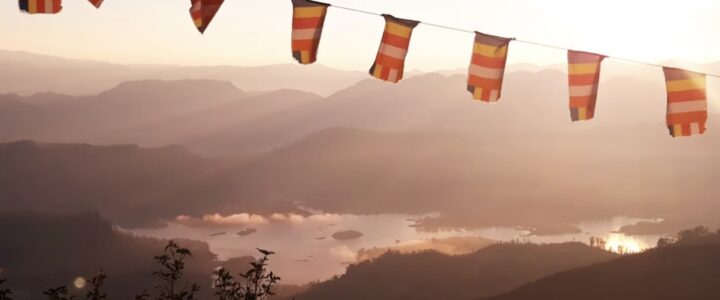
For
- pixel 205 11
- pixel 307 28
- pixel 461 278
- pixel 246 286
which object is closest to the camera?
pixel 246 286

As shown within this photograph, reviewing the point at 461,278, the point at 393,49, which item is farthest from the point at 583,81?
the point at 461,278

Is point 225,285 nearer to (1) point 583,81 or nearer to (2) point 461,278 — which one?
(1) point 583,81

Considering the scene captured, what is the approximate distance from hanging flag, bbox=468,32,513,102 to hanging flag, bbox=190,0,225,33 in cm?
481

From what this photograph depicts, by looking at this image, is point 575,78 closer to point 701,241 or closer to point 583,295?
point 583,295

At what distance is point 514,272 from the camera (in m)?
186

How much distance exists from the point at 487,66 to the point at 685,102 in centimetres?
381

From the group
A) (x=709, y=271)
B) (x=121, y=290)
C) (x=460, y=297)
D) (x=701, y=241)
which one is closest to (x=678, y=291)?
(x=709, y=271)

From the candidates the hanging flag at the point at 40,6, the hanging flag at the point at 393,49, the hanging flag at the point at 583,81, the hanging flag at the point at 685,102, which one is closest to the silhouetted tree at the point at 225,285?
the hanging flag at the point at 393,49

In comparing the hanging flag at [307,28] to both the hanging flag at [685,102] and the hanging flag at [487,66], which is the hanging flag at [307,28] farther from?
the hanging flag at [685,102]

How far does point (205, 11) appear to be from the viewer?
11.6 meters

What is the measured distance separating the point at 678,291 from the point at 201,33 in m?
129

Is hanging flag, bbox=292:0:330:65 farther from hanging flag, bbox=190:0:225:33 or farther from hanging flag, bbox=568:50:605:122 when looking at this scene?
hanging flag, bbox=568:50:605:122

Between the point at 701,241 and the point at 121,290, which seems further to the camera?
the point at 121,290

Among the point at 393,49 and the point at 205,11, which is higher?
the point at 205,11
